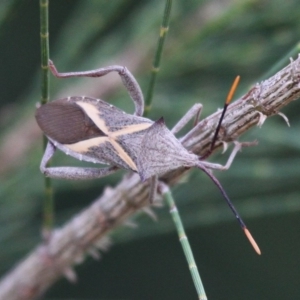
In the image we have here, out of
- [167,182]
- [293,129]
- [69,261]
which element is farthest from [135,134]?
[293,129]

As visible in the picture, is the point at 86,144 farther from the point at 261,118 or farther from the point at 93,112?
the point at 261,118

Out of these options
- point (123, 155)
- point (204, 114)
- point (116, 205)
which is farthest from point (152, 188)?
point (204, 114)

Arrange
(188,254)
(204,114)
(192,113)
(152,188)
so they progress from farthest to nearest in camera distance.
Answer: (204,114) < (192,113) < (152,188) < (188,254)

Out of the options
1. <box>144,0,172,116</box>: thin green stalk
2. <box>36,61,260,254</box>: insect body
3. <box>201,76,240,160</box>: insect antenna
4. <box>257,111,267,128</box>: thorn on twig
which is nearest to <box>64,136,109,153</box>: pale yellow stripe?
<box>36,61,260,254</box>: insect body

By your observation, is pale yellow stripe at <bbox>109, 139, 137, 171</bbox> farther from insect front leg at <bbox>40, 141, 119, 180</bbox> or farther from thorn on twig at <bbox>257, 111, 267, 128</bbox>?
thorn on twig at <bbox>257, 111, 267, 128</bbox>

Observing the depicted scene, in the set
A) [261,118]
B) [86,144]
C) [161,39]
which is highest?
[161,39]

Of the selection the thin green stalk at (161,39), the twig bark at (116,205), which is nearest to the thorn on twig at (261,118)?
the twig bark at (116,205)
